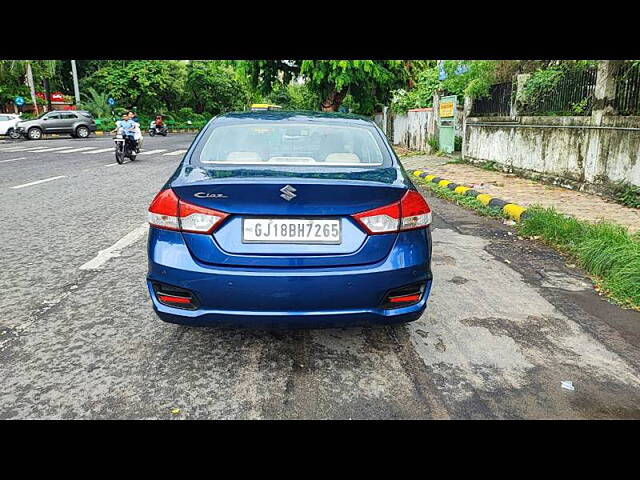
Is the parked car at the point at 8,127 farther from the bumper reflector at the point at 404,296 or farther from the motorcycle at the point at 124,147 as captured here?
the bumper reflector at the point at 404,296

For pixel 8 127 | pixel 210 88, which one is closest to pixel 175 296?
pixel 8 127

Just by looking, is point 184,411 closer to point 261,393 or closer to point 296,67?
point 261,393

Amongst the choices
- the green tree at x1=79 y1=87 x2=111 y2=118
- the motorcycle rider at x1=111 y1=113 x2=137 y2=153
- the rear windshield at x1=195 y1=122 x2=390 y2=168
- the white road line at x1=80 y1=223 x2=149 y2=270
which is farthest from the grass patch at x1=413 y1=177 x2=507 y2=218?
the green tree at x1=79 y1=87 x2=111 y2=118

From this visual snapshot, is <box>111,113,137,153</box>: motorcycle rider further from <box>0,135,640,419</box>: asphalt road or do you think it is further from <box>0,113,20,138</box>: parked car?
<box>0,113,20,138</box>: parked car

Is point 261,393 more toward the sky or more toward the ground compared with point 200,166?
more toward the ground

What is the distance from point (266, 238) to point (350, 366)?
915 mm

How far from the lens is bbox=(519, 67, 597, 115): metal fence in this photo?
30.3 feet

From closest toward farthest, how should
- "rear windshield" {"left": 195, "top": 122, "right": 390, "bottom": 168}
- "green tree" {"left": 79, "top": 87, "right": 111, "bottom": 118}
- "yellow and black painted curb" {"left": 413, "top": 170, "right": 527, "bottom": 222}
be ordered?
"rear windshield" {"left": 195, "top": 122, "right": 390, "bottom": 168} < "yellow and black painted curb" {"left": 413, "top": 170, "right": 527, "bottom": 222} < "green tree" {"left": 79, "top": 87, "right": 111, "bottom": 118}

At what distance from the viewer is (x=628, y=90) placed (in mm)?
8172

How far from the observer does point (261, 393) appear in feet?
8.88

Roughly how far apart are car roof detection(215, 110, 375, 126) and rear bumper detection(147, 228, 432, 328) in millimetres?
1374
